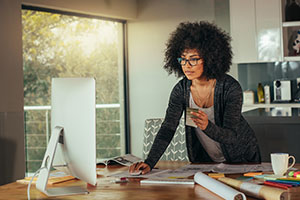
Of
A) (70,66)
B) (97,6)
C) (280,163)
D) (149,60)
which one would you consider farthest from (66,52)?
(280,163)

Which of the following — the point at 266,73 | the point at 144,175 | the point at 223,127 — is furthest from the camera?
the point at 266,73

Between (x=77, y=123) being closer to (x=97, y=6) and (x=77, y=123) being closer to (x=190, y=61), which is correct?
(x=190, y=61)

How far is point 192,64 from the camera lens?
2549 mm

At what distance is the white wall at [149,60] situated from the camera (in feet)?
19.4

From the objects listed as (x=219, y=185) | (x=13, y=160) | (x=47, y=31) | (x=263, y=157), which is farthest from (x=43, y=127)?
(x=219, y=185)

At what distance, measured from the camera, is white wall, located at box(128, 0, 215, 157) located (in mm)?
5922

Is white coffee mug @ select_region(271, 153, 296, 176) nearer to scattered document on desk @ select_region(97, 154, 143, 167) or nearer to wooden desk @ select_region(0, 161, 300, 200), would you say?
wooden desk @ select_region(0, 161, 300, 200)

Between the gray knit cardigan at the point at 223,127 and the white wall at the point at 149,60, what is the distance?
328cm

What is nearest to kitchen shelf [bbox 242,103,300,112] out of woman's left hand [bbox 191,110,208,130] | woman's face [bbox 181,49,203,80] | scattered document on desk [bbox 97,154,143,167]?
woman's face [bbox 181,49,203,80]

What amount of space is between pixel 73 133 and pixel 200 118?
66cm

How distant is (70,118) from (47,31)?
132 inches

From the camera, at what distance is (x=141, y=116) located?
6.09 metres

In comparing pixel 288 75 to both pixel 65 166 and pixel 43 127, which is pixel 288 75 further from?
pixel 65 166

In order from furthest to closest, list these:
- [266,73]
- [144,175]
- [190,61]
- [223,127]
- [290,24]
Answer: [266,73], [290,24], [190,61], [223,127], [144,175]
